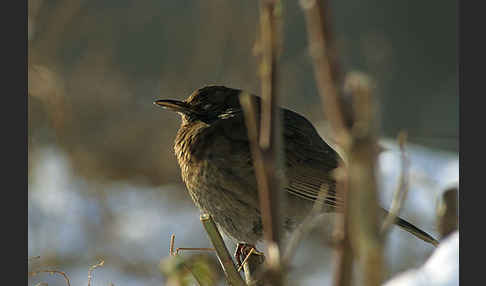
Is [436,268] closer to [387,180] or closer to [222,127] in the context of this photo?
[222,127]

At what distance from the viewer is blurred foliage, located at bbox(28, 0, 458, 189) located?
5074mm

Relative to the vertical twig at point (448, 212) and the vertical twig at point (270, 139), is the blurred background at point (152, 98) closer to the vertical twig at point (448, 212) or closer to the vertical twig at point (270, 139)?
the vertical twig at point (448, 212)

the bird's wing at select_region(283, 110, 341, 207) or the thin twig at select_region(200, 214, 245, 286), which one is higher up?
the bird's wing at select_region(283, 110, 341, 207)

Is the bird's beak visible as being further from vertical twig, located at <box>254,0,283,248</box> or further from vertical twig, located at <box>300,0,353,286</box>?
vertical twig, located at <box>300,0,353,286</box>

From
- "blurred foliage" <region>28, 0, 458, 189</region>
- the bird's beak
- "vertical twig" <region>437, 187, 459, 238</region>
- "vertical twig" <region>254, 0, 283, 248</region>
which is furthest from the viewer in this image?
"blurred foliage" <region>28, 0, 458, 189</region>

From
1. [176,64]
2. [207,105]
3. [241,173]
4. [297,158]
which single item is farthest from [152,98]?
[241,173]

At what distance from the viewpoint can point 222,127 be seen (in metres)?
2.68

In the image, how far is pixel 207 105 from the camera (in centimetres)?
293

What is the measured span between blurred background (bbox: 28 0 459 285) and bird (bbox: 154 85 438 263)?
1315mm

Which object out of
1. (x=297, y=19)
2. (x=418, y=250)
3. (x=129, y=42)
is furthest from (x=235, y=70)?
(x=418, y=250)

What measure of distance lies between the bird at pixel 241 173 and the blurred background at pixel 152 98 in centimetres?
132

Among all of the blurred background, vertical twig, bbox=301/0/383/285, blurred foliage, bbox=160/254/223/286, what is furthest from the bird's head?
vertical twig, bbox=301/0/383/285

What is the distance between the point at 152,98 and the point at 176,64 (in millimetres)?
347

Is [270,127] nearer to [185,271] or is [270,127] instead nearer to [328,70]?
[328,70]
